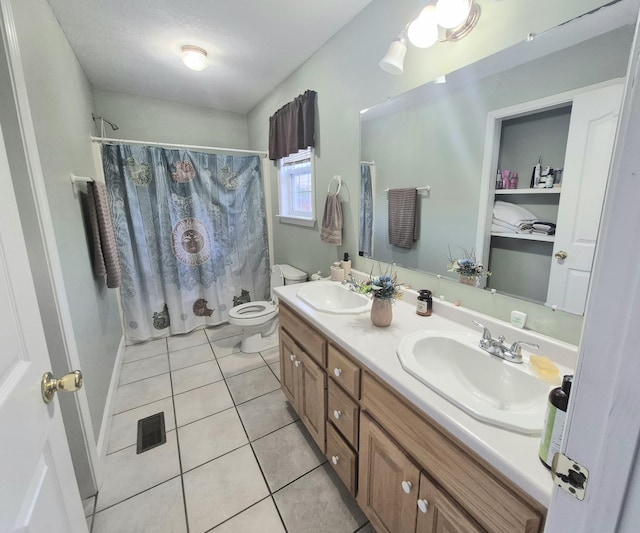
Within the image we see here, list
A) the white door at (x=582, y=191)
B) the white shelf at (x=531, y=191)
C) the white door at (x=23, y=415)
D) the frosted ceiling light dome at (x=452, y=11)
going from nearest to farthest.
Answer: the white door at (x=23, y=415), the white door at (x=582, y=191), the white shelf at (x=531, y=191), the frosted ceiling light dome at (x=452, y=11)

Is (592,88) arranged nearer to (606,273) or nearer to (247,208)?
(606,273)

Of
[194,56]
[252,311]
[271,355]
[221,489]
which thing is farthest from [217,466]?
[194,56]

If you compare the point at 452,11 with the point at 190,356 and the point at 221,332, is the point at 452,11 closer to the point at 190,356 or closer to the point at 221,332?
the point at 190,356

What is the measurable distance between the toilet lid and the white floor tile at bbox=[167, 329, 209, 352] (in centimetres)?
50

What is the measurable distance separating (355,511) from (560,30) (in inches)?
78.9

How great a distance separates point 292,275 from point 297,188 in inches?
33.3

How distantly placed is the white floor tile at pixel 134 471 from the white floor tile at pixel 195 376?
0.52 m

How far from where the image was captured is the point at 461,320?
1264 millimetres

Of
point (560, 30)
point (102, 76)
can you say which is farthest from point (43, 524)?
point (102, 76)

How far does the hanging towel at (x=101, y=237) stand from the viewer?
5.84ft

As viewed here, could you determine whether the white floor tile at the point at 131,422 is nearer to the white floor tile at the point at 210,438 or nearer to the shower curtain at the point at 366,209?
the white floor tile at the point at 210,438

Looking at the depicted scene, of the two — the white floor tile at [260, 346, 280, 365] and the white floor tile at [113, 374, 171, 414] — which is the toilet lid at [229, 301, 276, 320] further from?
the white floor tile at [113, 374, 171, 414]

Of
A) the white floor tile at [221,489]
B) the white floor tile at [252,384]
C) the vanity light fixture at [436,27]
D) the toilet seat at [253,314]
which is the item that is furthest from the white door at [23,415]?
the toilet seat at [253,314]

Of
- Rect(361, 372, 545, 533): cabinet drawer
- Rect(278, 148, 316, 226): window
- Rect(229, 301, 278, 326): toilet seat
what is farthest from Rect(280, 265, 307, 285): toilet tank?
Rect(361, 372, 545, 533): cabinet drawer
